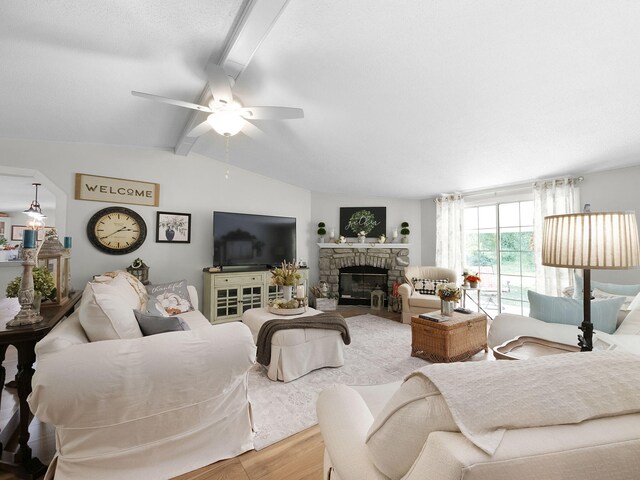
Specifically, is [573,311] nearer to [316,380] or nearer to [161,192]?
[316,380]

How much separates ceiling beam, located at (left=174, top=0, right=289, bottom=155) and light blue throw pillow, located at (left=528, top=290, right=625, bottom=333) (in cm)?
270

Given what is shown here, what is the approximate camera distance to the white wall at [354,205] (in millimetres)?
Result: 5711

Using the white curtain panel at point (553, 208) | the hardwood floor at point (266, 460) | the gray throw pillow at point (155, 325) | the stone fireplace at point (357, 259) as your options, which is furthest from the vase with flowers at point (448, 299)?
the gray throw pillow at point (155, 325)

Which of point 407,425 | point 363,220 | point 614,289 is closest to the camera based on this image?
point 407,425

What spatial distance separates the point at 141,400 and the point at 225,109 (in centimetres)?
213

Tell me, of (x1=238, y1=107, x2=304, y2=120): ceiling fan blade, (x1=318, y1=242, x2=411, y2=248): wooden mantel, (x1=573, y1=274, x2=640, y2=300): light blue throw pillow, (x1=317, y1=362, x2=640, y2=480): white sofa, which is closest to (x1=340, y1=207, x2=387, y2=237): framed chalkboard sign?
(x1=318, y1=242, x2=411, y2=248): wooden mantel

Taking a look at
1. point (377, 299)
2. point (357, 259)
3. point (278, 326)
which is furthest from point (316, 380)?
point (357, 259)

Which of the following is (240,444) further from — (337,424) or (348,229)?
(348,229)

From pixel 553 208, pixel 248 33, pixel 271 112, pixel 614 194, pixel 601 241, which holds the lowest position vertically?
pixel 601 241

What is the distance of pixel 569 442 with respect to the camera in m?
0.52

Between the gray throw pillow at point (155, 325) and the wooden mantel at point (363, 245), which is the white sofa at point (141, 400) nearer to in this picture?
the gray throw pillow at point (155, 325)

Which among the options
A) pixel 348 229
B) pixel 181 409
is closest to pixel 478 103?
pixel 181 409

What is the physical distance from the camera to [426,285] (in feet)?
15.5

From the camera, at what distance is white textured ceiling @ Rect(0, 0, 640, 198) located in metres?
1.69
